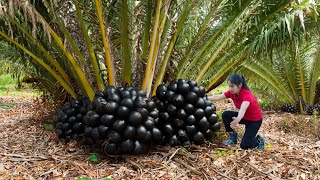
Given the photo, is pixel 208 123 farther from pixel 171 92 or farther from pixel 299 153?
pixel 299 153

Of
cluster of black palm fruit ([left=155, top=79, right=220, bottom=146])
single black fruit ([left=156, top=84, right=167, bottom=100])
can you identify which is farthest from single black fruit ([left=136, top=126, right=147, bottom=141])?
single black fruit ([left=156, top=84, right=167, bottom=100])

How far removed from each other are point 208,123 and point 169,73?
113cm

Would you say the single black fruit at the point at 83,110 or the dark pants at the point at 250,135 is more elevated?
the single black fruit at the point at 83,110

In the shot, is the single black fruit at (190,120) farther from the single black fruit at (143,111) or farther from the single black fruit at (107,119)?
the single black fruit at (107,119)

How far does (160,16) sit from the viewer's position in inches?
159

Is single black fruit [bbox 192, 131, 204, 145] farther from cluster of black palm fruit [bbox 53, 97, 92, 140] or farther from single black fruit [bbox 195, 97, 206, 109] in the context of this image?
cluster of black palm fruit [bbox 53, 97, 92, 140]

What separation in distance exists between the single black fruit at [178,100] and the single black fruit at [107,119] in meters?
0.73

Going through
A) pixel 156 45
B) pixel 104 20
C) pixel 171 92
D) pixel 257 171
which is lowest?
pixel 257 171

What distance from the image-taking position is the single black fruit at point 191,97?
12.3 feet

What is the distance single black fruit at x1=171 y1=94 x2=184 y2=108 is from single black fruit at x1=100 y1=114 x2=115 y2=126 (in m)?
0.73

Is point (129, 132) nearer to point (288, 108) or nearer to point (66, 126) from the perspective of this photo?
point (66, 126)

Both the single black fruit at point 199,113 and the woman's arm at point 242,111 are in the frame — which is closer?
the woman's arm at point 242,111

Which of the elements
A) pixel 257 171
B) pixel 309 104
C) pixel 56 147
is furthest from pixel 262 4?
pixel 309 104

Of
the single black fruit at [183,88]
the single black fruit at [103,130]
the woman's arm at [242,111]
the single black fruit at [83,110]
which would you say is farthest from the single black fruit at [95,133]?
the woman's arm at [242,111]
